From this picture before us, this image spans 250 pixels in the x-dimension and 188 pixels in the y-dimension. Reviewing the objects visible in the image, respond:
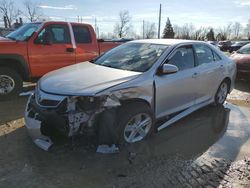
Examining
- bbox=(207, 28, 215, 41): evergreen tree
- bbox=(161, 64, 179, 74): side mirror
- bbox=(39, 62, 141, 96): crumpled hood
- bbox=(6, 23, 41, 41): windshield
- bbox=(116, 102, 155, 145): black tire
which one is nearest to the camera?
bbox=(39, 62, 141, 96): crumpled hood

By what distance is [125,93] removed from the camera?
3879 millimetres

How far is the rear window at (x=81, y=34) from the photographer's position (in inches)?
297

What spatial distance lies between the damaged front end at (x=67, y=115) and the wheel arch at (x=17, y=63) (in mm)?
3118

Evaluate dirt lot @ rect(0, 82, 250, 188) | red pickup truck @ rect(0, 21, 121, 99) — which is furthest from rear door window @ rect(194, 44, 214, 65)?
red pickup truck @ rect(0, 21, 121, 99)

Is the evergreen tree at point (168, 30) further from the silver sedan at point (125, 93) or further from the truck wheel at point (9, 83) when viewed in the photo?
the silver sedan at point (125, 93)

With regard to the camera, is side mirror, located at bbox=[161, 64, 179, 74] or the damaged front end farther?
side mirror, located at bbox=[161, 64, 179, 74]

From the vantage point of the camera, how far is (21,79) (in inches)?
262

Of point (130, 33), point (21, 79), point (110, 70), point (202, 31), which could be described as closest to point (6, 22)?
point (130, 33)

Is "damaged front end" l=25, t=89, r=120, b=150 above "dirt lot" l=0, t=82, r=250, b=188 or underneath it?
above

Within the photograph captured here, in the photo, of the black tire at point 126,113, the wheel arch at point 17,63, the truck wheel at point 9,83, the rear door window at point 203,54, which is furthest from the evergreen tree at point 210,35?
the black tire at point 126,113

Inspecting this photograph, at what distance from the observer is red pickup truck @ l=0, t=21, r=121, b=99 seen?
21.1 feet

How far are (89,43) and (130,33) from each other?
73.0 meters

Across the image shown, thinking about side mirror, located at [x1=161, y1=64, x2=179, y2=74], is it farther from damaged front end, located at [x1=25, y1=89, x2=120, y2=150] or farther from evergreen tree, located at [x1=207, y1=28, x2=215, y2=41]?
evergreen tree, located at [x1=207, y1=28, x2=215, y2=41]

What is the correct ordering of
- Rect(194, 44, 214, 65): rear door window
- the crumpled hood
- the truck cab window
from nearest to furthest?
1. the crumpled hood
2. Rect(194, 44, 214, 65): rear door window
3. the truck cab window
